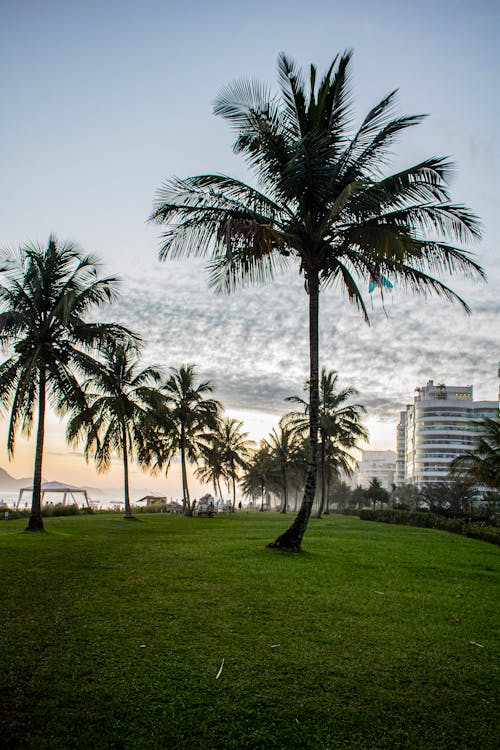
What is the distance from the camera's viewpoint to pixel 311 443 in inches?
453

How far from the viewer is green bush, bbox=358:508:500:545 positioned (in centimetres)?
1989

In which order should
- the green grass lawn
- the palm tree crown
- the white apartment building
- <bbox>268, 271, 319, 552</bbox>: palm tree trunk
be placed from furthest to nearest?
the white apartment building < the palm tree crown < <bbox>268, 271, 319, 552</bbox>: palm tree trunk < the green grass lawn

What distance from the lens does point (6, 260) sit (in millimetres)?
15391

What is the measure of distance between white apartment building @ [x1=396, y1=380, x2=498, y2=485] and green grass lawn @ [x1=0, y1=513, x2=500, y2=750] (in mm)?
118957

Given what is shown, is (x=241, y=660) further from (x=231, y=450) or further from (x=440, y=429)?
(x=440, y=429)

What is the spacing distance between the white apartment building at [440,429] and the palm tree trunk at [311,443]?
11429cm

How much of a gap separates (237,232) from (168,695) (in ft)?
27.8

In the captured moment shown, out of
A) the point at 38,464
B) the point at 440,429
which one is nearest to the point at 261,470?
the point at 38,464

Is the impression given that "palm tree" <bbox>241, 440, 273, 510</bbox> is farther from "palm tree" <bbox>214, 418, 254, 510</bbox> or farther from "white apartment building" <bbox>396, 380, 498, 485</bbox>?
"white apartment building" <bbox>396, 380, 498, 485</bbox>

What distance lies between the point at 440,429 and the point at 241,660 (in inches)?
4928

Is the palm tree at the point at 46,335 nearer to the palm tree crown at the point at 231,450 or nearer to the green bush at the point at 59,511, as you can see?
the green bush at the point at 59,511

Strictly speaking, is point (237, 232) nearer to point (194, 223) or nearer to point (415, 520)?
point (194, 223)

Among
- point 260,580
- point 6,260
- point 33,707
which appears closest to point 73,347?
point 6,260

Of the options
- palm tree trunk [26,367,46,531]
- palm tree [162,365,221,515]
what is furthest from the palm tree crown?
palm tree trunk [26,367,46,531]
